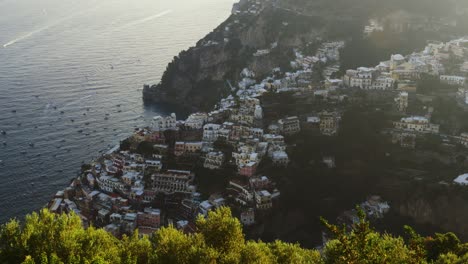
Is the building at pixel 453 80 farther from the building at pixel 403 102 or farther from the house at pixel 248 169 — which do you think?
the house at pixel 248 169

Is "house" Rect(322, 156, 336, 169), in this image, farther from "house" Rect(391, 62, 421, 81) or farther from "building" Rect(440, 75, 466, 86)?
"building" Rect(440, 75, 466, 86)

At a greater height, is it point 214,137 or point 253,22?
point 253,22

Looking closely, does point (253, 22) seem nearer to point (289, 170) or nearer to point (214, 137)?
point (214, 137)

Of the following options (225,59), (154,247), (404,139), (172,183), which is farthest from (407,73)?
(154,247)

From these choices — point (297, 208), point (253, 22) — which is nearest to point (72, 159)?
point (297, 208)

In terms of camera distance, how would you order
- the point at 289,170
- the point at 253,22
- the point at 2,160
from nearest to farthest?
the point at 289,170 < the point at 2,160 < the point at 253,22

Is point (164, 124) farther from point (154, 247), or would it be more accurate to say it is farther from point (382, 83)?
point (154, 247)
